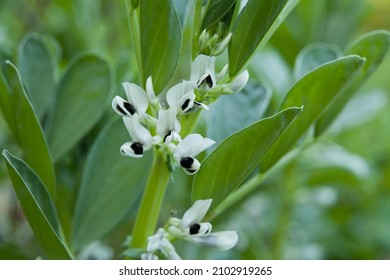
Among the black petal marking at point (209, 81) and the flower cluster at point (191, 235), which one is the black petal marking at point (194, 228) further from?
the black petal marking at point (209, 81)

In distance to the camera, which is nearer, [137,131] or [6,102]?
[137,131]

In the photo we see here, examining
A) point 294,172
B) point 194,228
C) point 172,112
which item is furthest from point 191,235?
point 294,172

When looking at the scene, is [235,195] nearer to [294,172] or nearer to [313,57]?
[313,57]

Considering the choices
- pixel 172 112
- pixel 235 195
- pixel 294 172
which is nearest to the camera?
pixel 172 112

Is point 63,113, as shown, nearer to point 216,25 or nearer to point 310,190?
point 216,25

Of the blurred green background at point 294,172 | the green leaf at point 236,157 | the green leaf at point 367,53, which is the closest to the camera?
the green leaf at point 236,157

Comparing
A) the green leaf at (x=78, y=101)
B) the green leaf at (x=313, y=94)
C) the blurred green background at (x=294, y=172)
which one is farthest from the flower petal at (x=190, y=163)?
the blurred green background at (x=294, y=172)

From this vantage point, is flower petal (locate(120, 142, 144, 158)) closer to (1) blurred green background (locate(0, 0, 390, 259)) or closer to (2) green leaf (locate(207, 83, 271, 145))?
(2) green leaf (locate(207, 83, 271, 145))

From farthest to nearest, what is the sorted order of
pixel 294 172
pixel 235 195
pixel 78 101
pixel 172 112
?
pixel 294 172 → pixel 78 101 → pixel 235 195 → pixel 172 112
